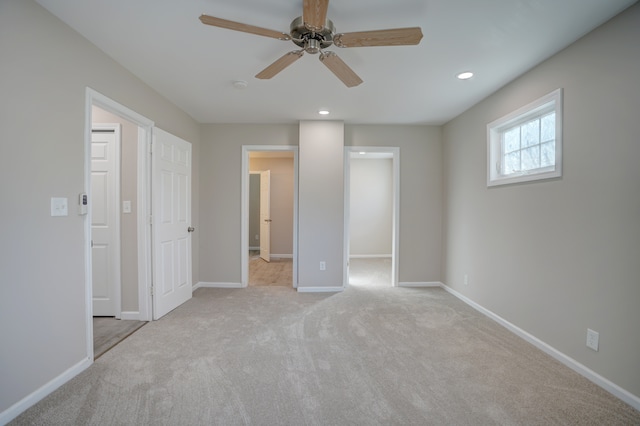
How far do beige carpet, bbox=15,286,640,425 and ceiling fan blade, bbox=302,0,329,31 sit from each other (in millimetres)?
2200

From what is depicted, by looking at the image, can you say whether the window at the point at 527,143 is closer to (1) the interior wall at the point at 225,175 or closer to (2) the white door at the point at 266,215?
(1) the interior wall at the point at 225,175

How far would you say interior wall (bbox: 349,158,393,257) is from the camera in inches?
280

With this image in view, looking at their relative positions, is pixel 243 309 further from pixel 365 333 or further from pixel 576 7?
pixel 576 7

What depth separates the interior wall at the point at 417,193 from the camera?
4.26 metres

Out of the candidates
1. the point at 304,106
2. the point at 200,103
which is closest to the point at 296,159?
the point at 304,106

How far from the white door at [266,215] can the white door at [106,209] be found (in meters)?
3.45

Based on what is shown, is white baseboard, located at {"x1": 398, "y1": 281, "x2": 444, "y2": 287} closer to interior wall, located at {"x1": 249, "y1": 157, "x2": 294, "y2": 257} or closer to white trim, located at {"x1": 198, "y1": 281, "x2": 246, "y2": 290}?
white trim, located at {"x1": 198, "y1": 281, "x2": 246, "y2": 290}

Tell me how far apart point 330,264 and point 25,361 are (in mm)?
3035

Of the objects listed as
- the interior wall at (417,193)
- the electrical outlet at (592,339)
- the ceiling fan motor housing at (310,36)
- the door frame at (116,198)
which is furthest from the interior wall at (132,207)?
the electrical outlet at (592,339)

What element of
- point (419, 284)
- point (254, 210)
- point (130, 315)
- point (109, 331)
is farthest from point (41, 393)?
point (254, 210)

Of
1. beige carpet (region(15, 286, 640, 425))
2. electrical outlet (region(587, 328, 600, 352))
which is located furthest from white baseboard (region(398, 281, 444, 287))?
electrical outlet (region(587, 328, 600, 352))

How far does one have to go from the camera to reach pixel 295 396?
70.2 inches

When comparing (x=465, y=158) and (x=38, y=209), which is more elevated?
(x=465, y=158)

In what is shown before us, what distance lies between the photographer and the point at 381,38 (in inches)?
64.6
